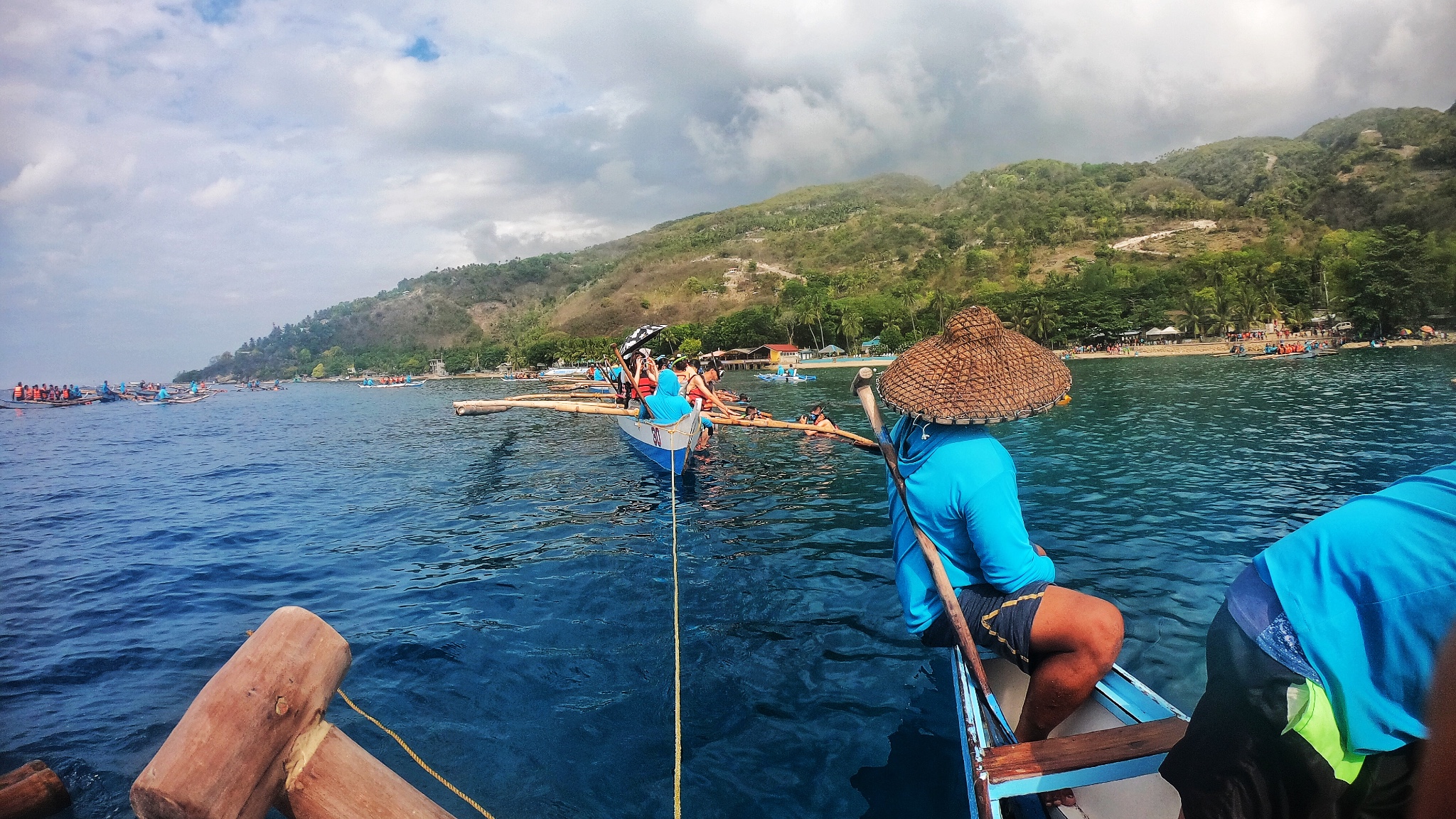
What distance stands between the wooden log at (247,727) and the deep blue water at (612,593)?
248 cm

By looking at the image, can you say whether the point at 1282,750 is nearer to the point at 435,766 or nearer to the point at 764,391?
the point at 435,766

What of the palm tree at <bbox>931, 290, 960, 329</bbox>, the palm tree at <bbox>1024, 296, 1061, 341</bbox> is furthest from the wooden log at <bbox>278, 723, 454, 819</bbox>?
the palm tree at <bbox>931, 290, 960, 329</bbox>

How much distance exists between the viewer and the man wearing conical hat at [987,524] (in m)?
3.15

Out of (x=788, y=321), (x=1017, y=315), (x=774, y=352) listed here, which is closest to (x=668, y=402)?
(x=774, y=352)

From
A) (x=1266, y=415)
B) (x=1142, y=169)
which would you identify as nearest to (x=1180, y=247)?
(x=1142, y=169)

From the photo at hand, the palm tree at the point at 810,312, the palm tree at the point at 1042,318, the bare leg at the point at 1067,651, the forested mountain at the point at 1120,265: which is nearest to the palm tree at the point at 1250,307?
the forested mountain at the point at 1120,265

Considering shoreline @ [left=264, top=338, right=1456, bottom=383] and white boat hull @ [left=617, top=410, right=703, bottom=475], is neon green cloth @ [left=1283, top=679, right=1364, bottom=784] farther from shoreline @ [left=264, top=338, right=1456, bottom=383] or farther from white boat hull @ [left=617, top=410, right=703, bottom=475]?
shoreline @ [left=264, top=338, right=1456, bottom=383]

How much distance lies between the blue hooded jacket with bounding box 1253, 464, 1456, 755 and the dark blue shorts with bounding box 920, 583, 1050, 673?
1.63m

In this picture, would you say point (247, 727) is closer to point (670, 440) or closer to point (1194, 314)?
point (670, 440)

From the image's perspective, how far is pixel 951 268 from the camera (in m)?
142

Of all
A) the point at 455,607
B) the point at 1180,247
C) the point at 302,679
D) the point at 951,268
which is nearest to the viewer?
the point at 302,679

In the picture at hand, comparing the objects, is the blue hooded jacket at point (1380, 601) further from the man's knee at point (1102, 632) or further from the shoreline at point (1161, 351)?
the shoreline at point (1161, 351)

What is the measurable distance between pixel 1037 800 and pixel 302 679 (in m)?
3.33

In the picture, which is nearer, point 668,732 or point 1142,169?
point 668,732
